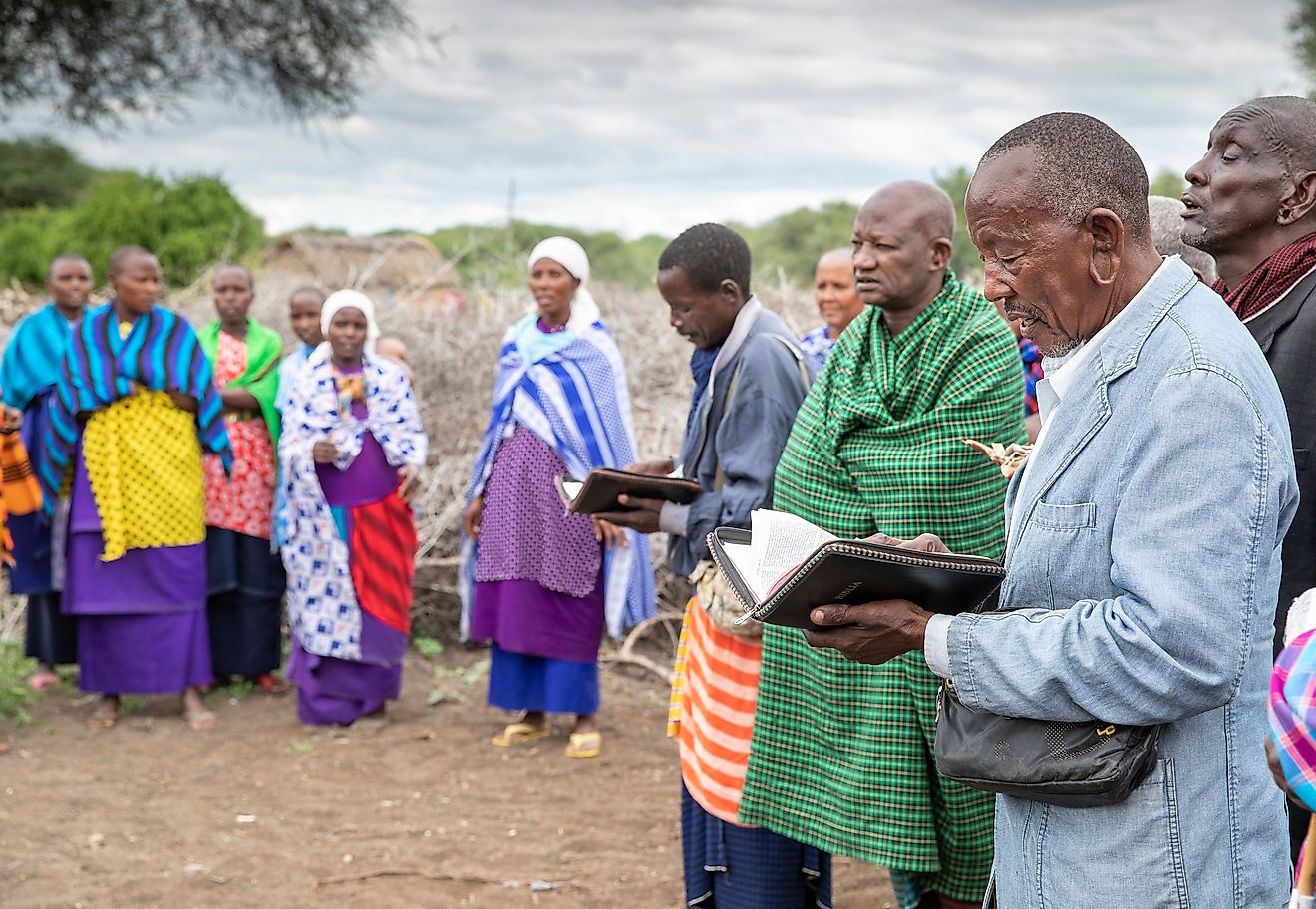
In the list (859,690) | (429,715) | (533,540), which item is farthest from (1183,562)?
(429,715)

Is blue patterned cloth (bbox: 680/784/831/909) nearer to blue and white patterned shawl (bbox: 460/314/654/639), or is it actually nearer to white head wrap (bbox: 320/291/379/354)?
blue and white patterned shawl (bbox: 460/314/654/639)

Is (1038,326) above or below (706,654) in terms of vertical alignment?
above

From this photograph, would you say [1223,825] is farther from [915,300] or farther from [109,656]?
→ [109,656]

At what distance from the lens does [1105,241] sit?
1790 millimetres

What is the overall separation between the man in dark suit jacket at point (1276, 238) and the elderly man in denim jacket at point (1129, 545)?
97cm

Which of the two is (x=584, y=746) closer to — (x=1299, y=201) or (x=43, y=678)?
(x=43, y=678)

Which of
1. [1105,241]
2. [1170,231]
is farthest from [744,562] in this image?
[1170,231]

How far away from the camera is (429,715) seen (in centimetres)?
669

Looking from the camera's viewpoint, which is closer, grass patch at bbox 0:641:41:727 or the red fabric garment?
the red fabric garment

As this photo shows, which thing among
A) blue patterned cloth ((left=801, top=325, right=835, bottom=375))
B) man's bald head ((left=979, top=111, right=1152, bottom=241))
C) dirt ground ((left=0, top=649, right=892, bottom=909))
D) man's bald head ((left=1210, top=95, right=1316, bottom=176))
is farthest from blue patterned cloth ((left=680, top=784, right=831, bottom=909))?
blue patterned cloth ((left=801, top=325, right=835, bottom=375))

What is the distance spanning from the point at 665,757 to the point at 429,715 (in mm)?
1372

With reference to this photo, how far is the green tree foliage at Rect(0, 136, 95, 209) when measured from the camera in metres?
21.2

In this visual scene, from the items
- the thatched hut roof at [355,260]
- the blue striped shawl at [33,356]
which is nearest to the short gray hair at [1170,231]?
the blue striped shawl at [33,356]

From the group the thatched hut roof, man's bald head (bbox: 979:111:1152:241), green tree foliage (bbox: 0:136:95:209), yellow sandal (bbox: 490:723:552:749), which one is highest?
green tree foliage (bbox: 0:136:95:209)
